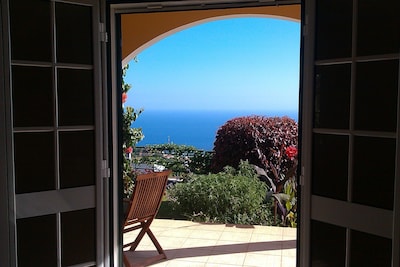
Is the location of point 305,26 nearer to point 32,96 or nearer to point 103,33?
point 103,33

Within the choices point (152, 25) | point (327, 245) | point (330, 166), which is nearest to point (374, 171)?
point (330, 166)

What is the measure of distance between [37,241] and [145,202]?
5.28 feet

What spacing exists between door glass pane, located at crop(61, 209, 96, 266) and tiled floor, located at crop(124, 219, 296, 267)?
138cm

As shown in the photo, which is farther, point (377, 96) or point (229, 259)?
point (229, 259)

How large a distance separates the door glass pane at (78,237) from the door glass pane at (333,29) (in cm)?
163

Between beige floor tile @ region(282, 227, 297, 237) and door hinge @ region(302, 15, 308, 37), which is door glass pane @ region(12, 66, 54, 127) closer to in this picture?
door hinge @ region(302, 15, 308, 37)

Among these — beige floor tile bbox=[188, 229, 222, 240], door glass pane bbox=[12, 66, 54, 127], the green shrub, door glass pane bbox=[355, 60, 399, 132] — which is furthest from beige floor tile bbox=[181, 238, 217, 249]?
door glass pane bbox=[355, 60, 399, 132]

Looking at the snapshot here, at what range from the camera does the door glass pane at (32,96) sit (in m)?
2.09

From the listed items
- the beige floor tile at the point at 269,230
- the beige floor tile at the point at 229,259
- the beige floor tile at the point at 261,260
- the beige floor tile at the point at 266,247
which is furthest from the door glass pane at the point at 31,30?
the beige floor tile at the point at 269,230

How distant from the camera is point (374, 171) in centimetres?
185

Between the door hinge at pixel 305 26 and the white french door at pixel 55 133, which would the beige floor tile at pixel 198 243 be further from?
the door hinge at pixel 305 26

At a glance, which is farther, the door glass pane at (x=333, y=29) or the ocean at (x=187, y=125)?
the ocean at (x=187, y=125)

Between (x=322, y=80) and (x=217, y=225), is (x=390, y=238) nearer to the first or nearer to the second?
(x=322, y=80)

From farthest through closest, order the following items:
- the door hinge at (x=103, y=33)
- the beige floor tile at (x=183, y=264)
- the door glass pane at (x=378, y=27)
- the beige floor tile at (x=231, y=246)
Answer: the beige floor tile at (x=231, y=246) → the beige floor tile at (x=183, y=264) → the door hinge at (x=103, y=33) → the door glass pane at (x=378, y=27)
